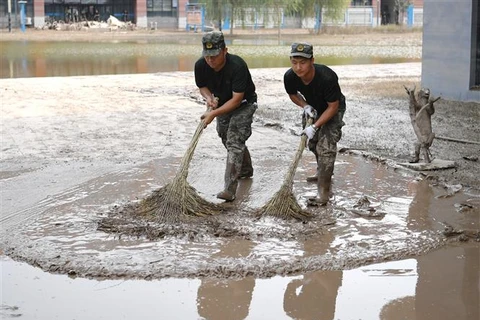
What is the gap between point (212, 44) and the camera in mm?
6668

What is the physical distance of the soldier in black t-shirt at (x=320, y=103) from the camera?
22.1 feet

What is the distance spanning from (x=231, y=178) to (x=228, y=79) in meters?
0.91

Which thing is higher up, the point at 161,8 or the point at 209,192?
the point at 161,8

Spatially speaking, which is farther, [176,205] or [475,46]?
[475,46]

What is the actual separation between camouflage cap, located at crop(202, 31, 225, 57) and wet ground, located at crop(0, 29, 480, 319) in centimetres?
136

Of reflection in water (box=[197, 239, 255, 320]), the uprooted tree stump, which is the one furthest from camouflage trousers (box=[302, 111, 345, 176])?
reflection in water (box=[197, 239, 255, 320])

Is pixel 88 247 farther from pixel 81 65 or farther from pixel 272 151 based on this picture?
pixel 81 65

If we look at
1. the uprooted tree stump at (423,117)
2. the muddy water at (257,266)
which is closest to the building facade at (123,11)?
the uprooted tree stump at (423,117)

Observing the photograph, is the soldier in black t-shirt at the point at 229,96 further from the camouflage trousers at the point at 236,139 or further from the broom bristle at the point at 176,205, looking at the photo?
the broom bristle at the point at 176,205

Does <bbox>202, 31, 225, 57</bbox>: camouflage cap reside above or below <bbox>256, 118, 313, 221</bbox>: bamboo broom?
above

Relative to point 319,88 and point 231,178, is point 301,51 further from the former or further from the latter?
point 231,178

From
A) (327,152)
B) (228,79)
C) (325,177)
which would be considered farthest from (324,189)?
(228,79)

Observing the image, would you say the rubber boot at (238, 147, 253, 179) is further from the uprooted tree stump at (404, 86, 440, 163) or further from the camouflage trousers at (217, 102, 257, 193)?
the uprooted tree stump at (404, 86, 440, 163)

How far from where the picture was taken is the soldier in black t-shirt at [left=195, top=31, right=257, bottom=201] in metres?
6.89
